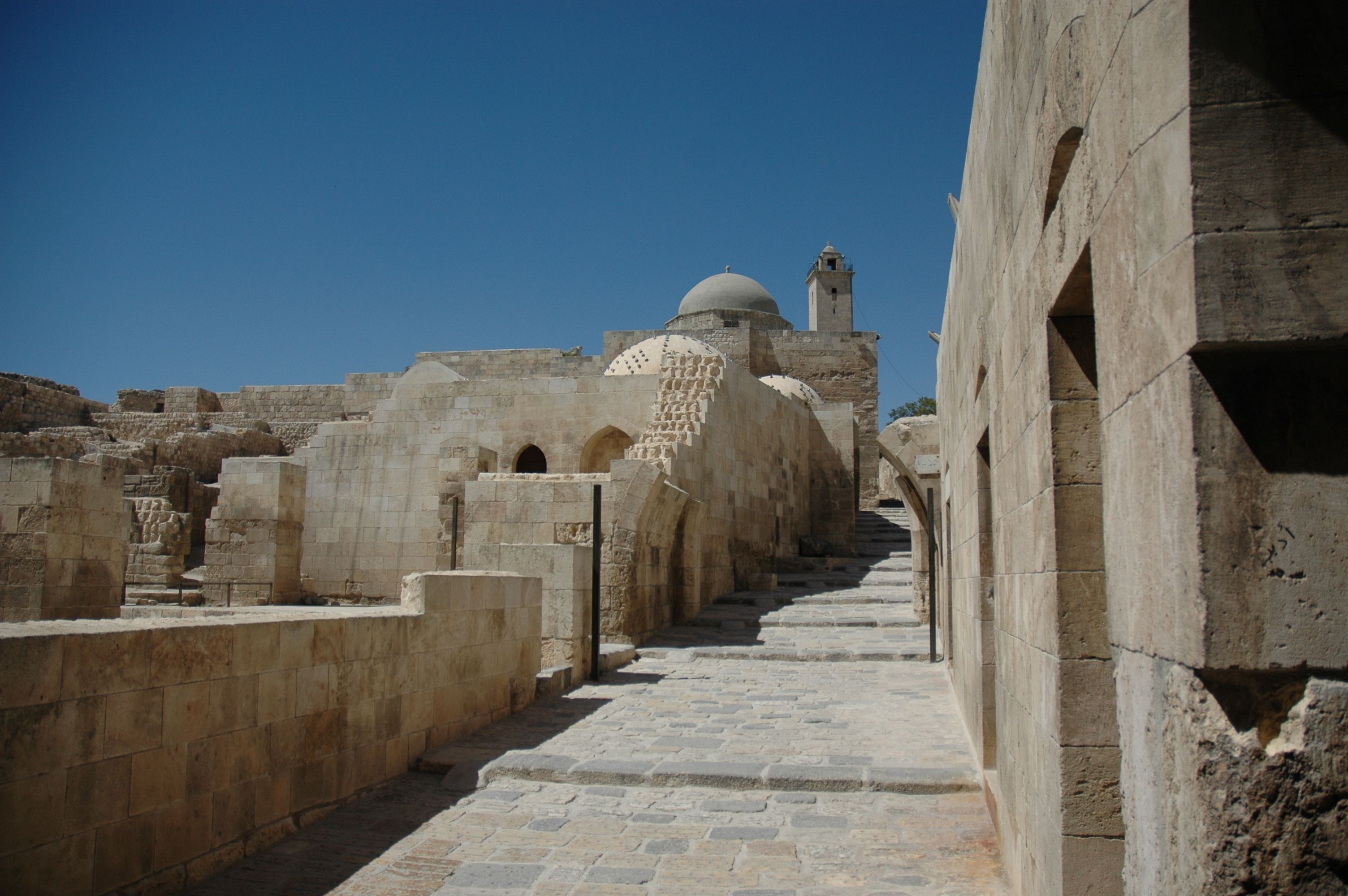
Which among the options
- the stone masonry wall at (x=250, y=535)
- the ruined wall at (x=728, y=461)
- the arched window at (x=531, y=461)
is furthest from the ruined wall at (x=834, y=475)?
the stone masonry wall at (x=250, y=535)

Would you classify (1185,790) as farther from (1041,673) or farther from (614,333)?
(614,333)

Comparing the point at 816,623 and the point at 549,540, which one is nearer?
the point at 549,540

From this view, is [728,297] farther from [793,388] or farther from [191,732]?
[191,732]

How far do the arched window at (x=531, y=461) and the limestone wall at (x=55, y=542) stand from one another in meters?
8.13

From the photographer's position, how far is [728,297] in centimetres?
3562

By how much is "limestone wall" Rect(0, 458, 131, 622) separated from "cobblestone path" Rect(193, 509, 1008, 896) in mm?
4563

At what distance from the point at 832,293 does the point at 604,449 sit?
86.1ft

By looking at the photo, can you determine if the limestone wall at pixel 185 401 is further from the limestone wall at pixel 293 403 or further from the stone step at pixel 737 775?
the stone step at pixel 737 775

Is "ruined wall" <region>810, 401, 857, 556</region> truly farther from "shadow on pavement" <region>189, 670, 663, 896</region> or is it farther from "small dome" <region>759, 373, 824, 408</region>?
"shadow on pavement" <region>189, 670, 663, 896</region>

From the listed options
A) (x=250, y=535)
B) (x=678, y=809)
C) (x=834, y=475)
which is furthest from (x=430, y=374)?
(x=678, y=809)

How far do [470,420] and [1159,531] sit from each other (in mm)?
15564

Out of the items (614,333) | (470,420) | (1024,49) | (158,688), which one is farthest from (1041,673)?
(614,333)

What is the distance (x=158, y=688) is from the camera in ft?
11.6

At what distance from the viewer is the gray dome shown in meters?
35.5
